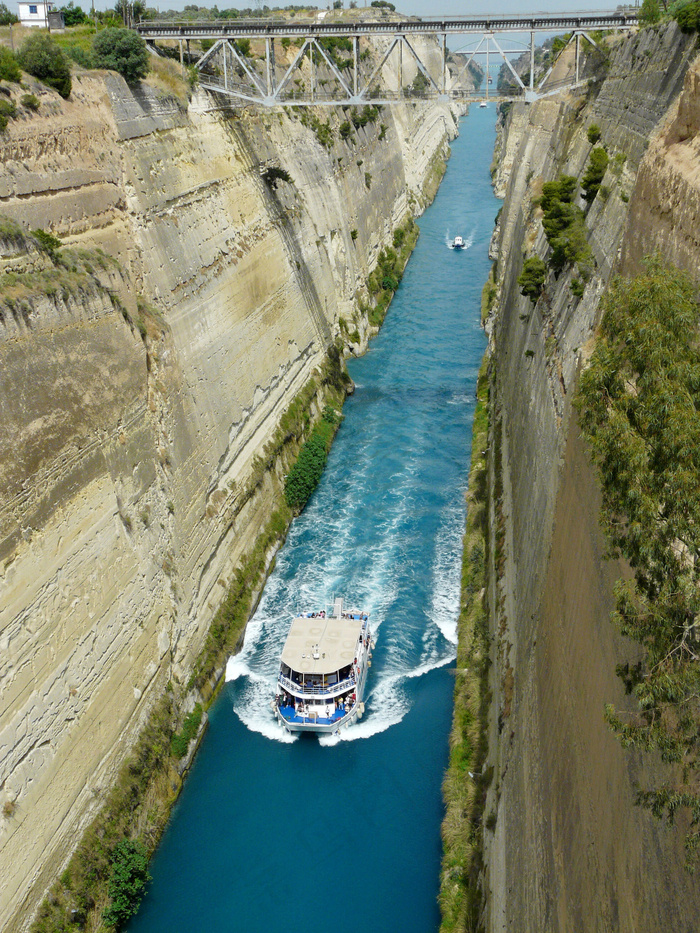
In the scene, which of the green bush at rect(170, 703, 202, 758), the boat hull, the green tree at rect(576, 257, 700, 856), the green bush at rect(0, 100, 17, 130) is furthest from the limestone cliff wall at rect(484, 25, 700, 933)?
the green bush at rect(0, 100, 17, 130)

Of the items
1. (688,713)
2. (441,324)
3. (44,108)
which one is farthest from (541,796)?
(441,324)

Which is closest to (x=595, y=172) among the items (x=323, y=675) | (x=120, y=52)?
(x=120, y=52)

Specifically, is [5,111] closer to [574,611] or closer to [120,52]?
[120,52]

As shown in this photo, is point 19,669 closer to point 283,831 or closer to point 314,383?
point 283,831

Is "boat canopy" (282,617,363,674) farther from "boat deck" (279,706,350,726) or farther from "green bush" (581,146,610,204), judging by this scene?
"green bush" (581,146,610,204)

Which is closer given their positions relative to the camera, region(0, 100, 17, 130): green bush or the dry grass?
region(0, 100, 17, 130): green bush
